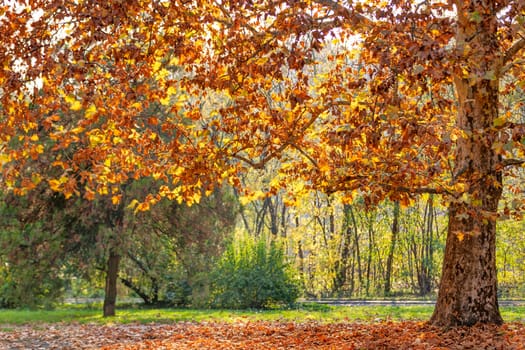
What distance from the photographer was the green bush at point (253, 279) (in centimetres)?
1919

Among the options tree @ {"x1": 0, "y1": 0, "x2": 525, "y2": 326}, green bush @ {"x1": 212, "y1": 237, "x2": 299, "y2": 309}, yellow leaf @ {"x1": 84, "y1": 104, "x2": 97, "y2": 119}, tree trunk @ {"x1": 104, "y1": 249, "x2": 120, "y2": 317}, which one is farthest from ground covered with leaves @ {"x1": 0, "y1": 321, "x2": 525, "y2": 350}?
green bush @ {"x1": 212, "y1": 237, "x2": 299, "y2": 309}

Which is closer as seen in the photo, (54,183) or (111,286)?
(54,183)

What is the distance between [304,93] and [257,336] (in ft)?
19.1

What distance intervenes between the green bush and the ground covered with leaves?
15.8 ft

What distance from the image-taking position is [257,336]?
37.0ft

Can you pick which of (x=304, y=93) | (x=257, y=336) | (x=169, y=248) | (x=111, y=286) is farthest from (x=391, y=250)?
(x=304, y=93)

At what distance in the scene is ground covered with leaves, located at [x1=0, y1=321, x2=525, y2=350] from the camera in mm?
8898

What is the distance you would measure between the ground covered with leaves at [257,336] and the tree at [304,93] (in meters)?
0.79

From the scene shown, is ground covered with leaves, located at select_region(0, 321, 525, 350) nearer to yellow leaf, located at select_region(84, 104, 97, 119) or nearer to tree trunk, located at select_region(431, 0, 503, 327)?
tree trunk, located at select_region(431, 0, 503, 327)

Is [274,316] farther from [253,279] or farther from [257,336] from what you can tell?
[257,336]

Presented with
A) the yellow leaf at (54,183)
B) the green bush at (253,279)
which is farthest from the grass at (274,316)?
the yellow leaf at (54,183)

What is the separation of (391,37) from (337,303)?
15.2 meters

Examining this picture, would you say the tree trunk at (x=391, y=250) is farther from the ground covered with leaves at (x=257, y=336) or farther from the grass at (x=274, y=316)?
the ground covered with leaves at (x=257, y=336)

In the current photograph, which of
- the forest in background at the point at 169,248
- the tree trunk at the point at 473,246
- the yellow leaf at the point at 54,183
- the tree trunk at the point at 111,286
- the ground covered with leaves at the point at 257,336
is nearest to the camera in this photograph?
the yellow leaf at the point at 54,183
